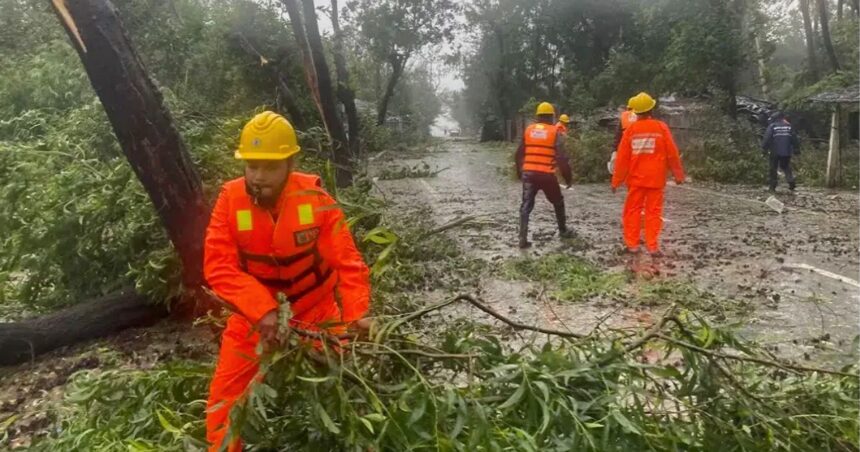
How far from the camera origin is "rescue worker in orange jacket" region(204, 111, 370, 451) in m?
3.21

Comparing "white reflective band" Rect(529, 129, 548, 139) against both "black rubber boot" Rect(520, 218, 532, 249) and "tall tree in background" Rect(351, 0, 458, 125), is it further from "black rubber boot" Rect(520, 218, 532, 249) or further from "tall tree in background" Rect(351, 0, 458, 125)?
"tall tree in background" Rect(351, 0, 458, 125)

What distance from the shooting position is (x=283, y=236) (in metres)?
3.39

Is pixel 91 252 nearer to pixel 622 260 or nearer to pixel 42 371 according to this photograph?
pixel 42 371

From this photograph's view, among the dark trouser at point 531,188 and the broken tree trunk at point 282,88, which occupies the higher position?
the broken tree trunk at point 282,88

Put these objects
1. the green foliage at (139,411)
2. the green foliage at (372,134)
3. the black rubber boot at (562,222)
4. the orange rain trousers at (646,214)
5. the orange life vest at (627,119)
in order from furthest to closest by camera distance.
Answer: the green foliage at (372,134), the orange life vest at (627,119), the black rubber boot at (562,222), the orange rain trousers at (646,214), the green foliage at (139,411)

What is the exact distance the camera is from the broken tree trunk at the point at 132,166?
183 inches

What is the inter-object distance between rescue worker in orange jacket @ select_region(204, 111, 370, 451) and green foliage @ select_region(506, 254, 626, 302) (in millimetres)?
3842

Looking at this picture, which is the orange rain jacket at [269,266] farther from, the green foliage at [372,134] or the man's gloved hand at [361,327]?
the green foliage at [372,134]

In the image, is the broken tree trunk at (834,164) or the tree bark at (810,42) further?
the tree bark at (810,42)

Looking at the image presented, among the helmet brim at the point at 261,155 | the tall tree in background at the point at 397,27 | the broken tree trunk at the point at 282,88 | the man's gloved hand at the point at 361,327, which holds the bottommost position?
the man's gloved hand at the point at 361,327

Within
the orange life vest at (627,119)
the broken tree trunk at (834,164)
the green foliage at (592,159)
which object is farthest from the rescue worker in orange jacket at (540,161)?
the green foliage at (592,159)

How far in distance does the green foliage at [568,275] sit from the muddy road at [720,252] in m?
0.20

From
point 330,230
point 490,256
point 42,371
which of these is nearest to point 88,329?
point 42,371

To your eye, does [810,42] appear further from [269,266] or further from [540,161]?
[269,266]
